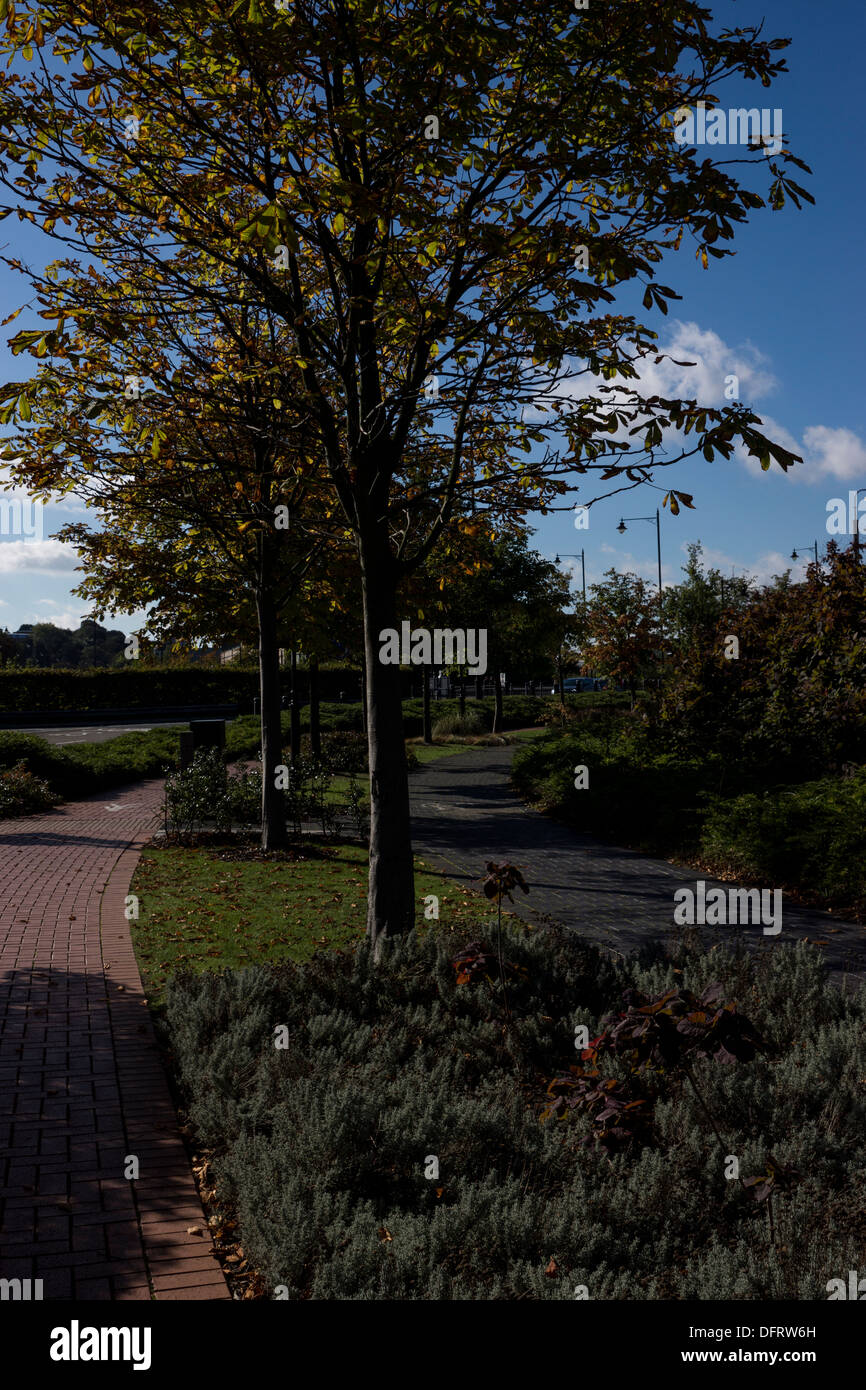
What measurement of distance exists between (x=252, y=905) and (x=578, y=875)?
418 cm

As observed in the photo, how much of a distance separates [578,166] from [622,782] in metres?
10.2

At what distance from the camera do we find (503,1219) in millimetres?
3875

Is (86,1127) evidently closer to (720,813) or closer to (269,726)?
(269,726)

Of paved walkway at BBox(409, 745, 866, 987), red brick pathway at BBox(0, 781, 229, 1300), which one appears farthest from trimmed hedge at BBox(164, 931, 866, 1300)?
paved walkway at BBox(409, 745, 866, 987)

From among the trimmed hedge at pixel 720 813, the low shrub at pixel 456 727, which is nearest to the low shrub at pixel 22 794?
the trimmed hedge at pixel 720 813

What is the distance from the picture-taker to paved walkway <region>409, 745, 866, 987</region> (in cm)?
888

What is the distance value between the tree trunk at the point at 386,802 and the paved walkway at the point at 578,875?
215cm

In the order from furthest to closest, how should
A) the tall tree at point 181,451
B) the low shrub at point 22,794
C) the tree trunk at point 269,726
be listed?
1. the low shrub at point 22,794
2. the tree trunk at point 269,726
3. the tall tree at point 181,451

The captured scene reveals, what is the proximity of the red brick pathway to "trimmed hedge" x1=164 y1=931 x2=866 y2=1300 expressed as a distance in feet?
0.86

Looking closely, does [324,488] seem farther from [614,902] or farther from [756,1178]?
[756,1178]

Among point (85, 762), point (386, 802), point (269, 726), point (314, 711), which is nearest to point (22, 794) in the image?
point (85, 762)

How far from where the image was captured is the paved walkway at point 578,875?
8.88 metres

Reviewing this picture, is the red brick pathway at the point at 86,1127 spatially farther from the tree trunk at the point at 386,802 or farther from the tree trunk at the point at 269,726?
the tree trunk at the point at 269,726
